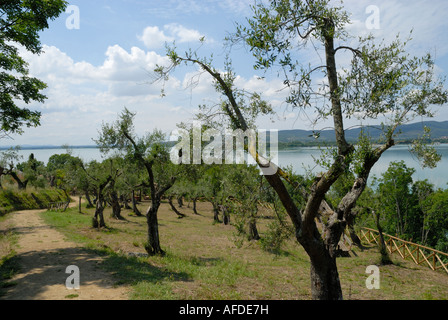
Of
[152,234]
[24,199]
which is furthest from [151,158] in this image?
[24,199]

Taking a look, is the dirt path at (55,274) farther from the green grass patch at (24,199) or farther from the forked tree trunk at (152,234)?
the green grass patch at (24,199)

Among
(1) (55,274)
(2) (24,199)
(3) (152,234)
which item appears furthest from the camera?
(2) (24,199)

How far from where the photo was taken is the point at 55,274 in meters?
11.1

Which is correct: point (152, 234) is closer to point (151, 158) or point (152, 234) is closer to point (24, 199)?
point (151, 158)

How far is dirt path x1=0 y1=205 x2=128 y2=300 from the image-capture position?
30.0 feet

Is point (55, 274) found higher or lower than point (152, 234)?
lower

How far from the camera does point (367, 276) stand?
673 inches

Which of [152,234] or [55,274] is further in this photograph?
[152,234]

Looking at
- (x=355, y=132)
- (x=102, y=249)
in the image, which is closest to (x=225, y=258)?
(x=102, y=249)

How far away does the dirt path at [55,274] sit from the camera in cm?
915

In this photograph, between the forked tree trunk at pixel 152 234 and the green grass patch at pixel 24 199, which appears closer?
the forked tree trunk at pixel 152 234

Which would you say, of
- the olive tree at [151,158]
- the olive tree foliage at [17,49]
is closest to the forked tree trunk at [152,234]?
the olive tree at [151,158]

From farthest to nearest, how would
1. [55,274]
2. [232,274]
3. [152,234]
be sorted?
1. [152,234]
2. [232,274]
3. [55,274]
